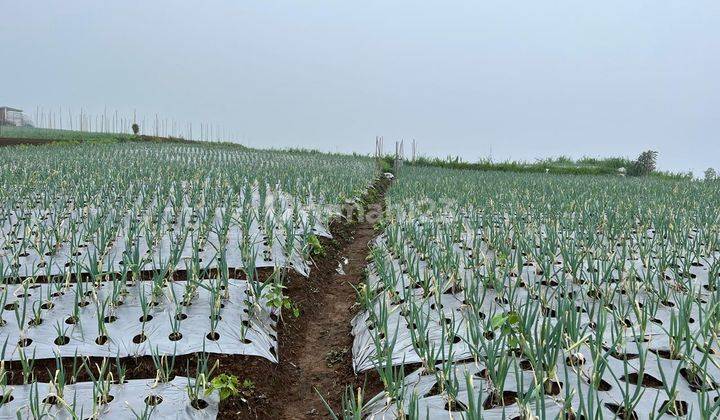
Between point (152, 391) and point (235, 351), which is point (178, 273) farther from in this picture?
point (152, 391)

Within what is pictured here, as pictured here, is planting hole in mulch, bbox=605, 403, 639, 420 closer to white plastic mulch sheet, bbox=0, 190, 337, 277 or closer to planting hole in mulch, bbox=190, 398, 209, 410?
planting hole in mulch, bbox=190, 398, 209, 410

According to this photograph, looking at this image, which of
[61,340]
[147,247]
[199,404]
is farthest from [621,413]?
[147,247]

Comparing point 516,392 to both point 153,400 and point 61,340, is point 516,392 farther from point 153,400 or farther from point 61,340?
point 61,340

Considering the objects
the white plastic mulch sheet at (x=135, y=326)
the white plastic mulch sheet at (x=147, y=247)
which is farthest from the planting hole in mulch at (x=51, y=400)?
the white plastic mulch sheet at (x=147, y=247)

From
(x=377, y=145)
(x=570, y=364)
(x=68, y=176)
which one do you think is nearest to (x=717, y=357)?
(x=570, y=364)

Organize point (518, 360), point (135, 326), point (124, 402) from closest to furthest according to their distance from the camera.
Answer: point (124, 402), point (518, 360), point (135, 326)

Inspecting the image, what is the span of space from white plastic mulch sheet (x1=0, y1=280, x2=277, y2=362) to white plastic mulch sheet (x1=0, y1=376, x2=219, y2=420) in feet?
0.71

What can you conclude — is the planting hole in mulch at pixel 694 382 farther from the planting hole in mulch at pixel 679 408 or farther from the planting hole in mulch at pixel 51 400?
the planting hole in mulch at pixel 51 400

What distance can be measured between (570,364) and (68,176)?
7432mm

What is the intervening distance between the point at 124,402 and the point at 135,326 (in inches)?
25.1

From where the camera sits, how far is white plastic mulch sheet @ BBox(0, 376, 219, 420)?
196 cm

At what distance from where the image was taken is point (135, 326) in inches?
103

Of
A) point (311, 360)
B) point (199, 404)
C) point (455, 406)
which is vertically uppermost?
point (455, 406)

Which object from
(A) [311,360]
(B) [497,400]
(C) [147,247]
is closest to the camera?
(B) [497,400]
